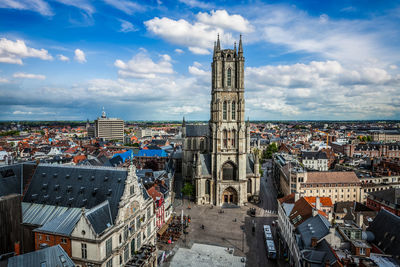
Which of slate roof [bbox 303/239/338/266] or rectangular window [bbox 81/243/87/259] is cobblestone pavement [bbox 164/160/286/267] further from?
rectangular window [bbox 81/243/87/259]

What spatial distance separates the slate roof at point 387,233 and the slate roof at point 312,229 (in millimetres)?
8377

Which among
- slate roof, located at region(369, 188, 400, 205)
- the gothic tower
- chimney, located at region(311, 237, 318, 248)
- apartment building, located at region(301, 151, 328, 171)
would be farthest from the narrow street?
slate roof, located at region(369, 188, 400, 205)

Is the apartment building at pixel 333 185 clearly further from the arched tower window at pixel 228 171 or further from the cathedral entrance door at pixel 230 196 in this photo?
the arched tower window at pixel 228 171

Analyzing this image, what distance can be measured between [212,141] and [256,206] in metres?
24.3

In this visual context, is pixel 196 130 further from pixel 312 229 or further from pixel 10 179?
pixel 312 229

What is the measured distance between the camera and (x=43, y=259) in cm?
2966

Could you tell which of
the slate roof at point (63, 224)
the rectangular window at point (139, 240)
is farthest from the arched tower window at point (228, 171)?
the slate roof at point (63, 224)

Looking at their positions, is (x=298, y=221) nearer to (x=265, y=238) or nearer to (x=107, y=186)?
(x=265, y=238)

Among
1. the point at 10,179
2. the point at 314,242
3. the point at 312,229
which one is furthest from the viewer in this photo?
the point at 10,179

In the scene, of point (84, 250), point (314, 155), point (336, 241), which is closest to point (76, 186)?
point (84, 250)

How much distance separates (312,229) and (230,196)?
39.8 m

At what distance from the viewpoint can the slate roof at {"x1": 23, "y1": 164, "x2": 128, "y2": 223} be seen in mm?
41781

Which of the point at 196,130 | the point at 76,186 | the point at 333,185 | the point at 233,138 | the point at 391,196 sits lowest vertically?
the point at 333,185

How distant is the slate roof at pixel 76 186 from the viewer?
137 feet
